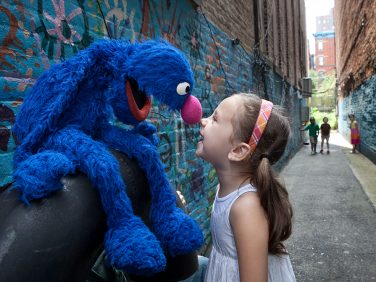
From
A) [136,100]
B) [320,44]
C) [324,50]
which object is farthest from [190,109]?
[320,44]

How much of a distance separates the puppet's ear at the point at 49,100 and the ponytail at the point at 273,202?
0.78 metres

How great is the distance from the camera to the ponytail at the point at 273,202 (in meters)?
1.38

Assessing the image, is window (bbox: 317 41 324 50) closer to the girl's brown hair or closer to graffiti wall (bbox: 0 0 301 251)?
graffiti wall (bbox: 0 0 301 251)

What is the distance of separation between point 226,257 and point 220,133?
52 cm

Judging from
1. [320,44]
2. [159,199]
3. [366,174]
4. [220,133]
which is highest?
[320,44]

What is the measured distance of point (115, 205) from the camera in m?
0.94

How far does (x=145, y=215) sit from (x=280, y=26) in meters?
12.4

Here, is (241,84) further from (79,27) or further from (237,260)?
(237,260)

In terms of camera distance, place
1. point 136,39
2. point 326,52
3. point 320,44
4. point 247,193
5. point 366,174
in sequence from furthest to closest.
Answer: point 320,44 → point 326,52 → point 366,174 → point 136,39 → point 247,193

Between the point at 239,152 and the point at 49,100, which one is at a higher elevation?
the point at 49,100

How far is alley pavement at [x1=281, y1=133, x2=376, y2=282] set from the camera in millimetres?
3838

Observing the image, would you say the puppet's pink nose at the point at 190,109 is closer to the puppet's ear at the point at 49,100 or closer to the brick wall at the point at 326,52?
the puppet's ear at the point at 49,100

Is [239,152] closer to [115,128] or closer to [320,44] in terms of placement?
[115,128]

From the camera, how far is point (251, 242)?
130 cm
